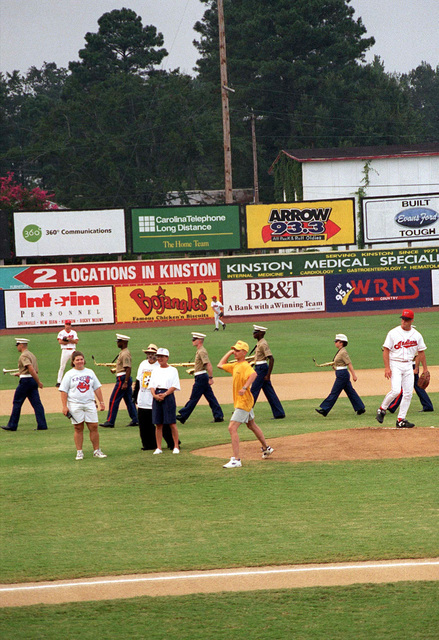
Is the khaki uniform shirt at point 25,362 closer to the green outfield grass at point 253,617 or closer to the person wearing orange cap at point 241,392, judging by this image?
the person wearing orange cap at point 241,392

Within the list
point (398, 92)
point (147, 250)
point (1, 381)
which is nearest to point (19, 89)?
point (398, 92)

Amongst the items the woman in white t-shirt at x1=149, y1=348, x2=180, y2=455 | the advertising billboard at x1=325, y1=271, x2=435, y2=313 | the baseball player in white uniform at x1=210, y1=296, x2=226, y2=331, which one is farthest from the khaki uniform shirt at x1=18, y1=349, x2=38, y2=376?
the advertising billboard at x1=325, y1=271, x2=435, y2=313

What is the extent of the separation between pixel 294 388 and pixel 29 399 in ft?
27.9

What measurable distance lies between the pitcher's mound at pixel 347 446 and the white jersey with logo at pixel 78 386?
2.07 m

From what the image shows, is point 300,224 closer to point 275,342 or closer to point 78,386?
point 275,342

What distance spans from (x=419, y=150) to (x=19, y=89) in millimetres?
59282

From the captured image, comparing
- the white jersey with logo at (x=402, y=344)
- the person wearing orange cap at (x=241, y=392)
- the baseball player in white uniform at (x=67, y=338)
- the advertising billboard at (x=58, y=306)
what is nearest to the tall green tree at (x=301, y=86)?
the advertising billboard at (x=58, y=306)

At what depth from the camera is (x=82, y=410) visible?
43.0 ft

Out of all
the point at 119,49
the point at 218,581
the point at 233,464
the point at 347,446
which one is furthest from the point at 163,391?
the point at 119,49

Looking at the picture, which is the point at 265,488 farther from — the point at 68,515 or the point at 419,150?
the point at 419,150

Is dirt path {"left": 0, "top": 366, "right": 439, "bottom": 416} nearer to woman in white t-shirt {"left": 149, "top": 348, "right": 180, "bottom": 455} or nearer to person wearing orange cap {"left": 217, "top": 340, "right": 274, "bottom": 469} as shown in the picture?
woman in white t-shirt {"left": 149, "top": 348, "right": 180, "bottom": 455}

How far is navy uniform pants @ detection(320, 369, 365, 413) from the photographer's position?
17.0m

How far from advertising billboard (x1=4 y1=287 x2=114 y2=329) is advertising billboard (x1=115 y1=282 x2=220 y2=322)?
0.74 metres

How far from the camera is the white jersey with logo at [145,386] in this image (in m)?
14.0
